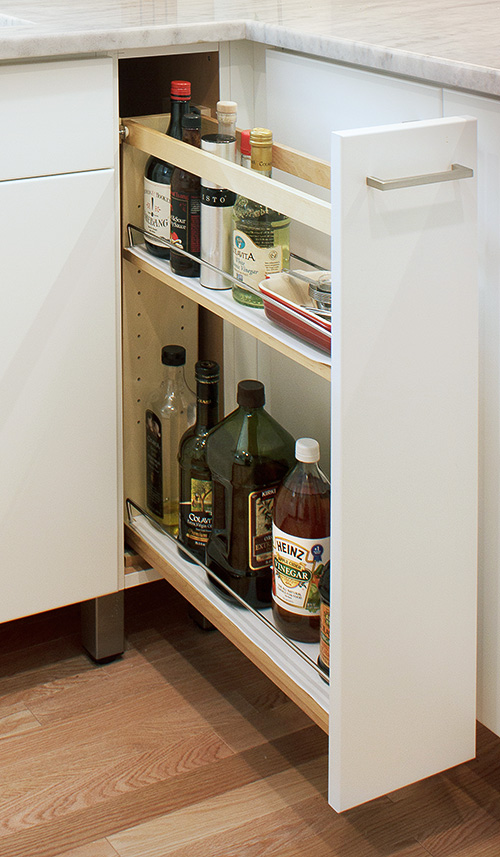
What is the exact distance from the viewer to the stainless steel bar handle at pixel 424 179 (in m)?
0.96

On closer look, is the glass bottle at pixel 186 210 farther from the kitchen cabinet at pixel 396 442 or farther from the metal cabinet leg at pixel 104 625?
the metal cabinet leg at pixel 104 625

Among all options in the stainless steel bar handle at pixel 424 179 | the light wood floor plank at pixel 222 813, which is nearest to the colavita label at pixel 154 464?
the light wood floor plank at pixel 222 813

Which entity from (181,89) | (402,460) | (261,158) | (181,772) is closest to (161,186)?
(181,89)

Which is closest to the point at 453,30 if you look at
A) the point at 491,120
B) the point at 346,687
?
the point at 491,120

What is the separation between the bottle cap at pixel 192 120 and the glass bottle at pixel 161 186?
5 centimetres

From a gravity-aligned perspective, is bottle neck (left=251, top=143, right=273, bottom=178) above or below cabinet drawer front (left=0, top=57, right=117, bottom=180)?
below

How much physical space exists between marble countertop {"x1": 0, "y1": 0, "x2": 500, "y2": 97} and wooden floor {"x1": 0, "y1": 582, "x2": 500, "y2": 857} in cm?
94

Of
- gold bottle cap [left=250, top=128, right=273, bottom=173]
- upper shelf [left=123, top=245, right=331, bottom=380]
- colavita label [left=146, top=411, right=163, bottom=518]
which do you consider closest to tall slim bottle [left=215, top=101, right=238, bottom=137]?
gold bottle cap [left=250, top=128, right=273, bottom=173]

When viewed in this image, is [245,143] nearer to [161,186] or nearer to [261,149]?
[261,149]

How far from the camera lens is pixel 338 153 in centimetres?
94

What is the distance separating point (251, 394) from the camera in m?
1.38

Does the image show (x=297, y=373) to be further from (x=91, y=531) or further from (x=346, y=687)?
(x=346, y=687)

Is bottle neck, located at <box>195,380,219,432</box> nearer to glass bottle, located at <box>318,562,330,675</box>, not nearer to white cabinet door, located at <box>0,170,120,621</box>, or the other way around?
white cabinet door, located at <box>0,170,120,621</box>

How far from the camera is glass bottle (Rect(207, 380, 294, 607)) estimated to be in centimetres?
139
